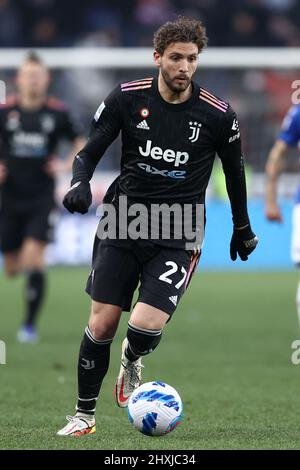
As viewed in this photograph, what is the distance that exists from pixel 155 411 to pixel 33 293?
519 cm

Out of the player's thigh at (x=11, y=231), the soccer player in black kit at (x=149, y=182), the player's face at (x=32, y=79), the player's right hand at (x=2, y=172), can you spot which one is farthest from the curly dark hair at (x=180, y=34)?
the player's thigh at (x=11, y=231)

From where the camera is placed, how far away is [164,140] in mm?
5750

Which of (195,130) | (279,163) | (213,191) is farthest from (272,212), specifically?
(213,191)

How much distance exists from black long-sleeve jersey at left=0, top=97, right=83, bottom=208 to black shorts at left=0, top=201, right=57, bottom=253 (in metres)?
0.08

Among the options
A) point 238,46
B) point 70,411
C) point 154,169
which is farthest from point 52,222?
point 238,46

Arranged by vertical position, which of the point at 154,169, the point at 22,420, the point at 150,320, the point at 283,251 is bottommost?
the point at 283,251

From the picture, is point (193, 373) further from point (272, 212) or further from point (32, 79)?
point (32, 79)

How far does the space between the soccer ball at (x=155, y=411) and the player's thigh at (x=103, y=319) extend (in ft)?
1.18

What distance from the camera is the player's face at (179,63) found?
5.56 meters

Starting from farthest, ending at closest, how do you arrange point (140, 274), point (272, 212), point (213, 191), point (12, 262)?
point (213, 191) < point (12, 262) < point (272, 212) < point (140, 274)

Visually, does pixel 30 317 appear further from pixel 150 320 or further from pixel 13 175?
pixel 150 320

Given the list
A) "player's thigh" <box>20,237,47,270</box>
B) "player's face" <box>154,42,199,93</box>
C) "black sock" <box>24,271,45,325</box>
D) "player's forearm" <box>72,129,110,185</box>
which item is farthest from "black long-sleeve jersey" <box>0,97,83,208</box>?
"player's face" <box>154,42,199,93</box>

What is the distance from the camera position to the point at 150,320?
5668mm

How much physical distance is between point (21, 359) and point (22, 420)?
2.99 metres
